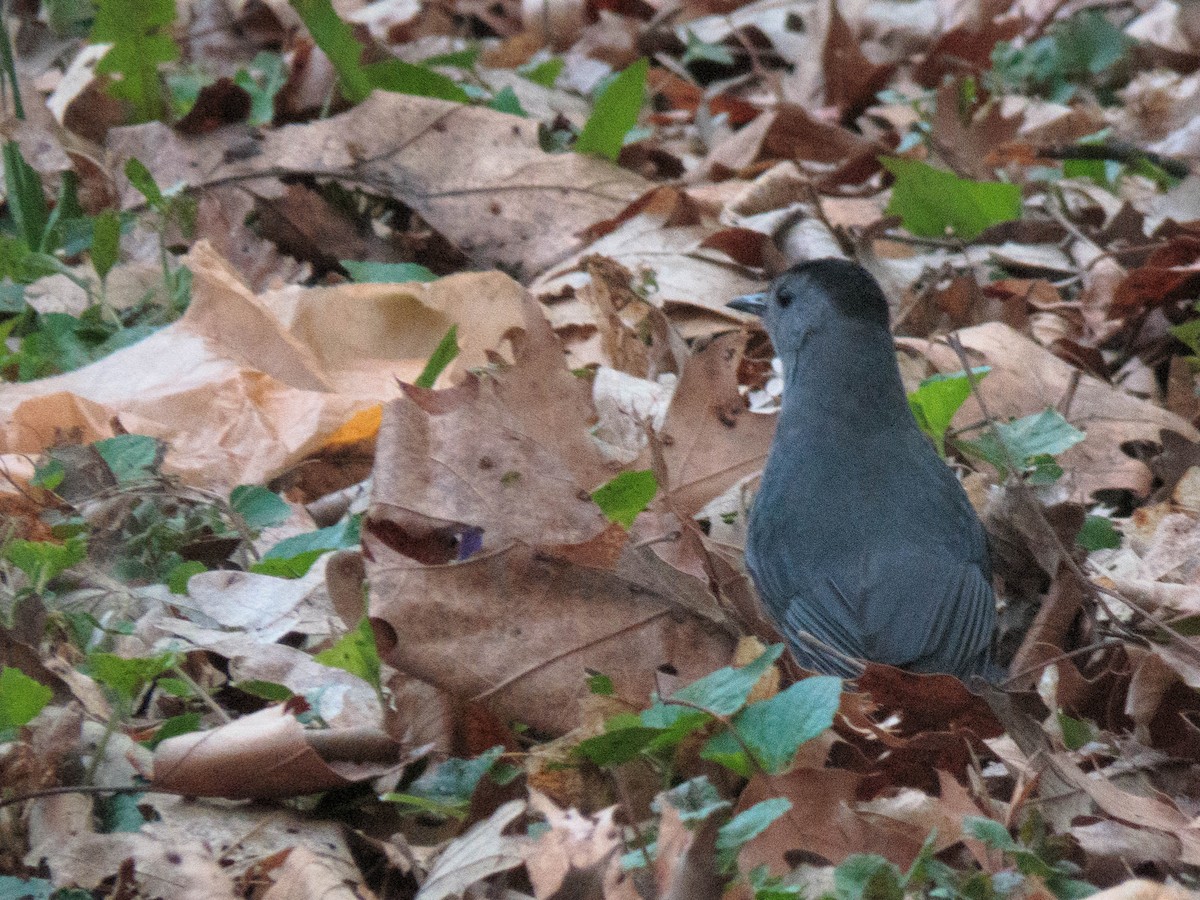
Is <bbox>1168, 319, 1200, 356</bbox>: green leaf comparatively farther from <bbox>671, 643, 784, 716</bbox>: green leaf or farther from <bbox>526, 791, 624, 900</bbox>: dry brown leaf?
<bbox>526, 791, 624, 900</bbox>: dry brown leaf

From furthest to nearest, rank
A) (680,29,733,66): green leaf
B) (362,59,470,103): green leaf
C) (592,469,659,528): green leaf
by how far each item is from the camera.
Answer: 1. (680,29,733,66): green leaf
2. (362,59,470,103): green leaf
3. (592,469,659,528): green leaf

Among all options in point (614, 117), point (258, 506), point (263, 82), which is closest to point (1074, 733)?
point (258, 506)

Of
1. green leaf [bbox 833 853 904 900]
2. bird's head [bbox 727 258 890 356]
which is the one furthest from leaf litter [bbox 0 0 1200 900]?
bird's head [bbox 727 258 890 356]

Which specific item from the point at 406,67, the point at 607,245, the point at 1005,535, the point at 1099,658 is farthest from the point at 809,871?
the point at 406,67

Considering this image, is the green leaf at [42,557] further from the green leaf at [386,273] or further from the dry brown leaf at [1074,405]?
the dry brown leaf at [1074,405]

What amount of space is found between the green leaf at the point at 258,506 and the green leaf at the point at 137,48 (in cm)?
240

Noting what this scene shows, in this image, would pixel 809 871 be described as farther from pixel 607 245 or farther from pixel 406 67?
pixel 406 67

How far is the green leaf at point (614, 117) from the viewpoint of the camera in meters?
5.74

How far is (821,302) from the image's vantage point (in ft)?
14.7

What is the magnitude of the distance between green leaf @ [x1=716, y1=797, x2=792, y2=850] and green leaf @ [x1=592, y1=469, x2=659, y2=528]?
1490mm

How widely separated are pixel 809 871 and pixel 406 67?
14.0ft

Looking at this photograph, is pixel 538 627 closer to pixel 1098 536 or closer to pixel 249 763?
pixel 249 763

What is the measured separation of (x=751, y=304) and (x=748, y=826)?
2.78 meters

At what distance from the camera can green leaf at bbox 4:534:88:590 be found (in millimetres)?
3428
